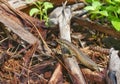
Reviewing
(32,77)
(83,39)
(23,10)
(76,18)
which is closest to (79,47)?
(83,39)

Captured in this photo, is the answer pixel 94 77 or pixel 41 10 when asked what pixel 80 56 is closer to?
pixel 94 77

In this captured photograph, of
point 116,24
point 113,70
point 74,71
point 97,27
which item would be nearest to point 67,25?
point 97,27

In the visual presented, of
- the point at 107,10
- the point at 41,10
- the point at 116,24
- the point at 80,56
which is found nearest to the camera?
the point at 80,56

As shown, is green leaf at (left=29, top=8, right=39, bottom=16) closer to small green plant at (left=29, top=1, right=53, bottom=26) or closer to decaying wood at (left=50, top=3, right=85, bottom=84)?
small green plant at (left=29, top=1, right=53, bottom=26)

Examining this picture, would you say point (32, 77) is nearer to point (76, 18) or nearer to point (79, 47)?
point (79, 47)

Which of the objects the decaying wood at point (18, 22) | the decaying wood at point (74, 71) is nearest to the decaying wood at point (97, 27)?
the decaying wood at point (18, 22)

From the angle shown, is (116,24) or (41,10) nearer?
(116,24)
